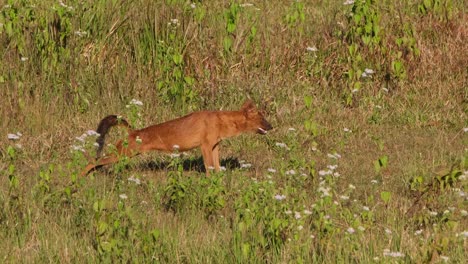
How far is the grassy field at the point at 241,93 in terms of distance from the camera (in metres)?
9.08

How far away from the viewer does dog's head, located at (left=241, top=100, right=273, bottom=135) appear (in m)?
10.8

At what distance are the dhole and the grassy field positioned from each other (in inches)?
8.7

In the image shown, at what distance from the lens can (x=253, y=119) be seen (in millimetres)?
10828

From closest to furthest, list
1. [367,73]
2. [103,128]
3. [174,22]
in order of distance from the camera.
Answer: [103,128]
[174,22]
[367,73]

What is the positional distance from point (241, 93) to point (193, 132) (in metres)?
1.78

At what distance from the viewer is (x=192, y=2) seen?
13.0 m

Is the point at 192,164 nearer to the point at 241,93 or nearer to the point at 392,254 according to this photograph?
the point at 241,93

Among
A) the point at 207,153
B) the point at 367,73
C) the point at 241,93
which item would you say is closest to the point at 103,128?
the point at 207,153

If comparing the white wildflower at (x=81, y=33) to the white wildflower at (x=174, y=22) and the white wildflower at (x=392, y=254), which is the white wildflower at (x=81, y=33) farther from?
the white wildflower at (x=392, y=254)

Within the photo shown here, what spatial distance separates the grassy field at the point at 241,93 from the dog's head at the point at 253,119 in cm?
32

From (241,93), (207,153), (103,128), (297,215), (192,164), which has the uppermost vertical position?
(297,215)

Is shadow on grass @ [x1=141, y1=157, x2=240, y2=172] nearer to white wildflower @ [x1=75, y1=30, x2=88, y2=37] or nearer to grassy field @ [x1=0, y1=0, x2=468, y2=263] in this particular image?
grassy field @ [x1=0, y1=0, x2=468, y2=263]

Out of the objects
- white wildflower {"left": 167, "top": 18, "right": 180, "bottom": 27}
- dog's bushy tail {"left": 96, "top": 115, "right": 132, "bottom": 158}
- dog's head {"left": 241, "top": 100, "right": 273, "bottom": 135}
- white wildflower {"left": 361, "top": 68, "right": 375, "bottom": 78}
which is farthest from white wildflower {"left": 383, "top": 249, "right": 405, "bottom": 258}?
white wildflower {"left": 167, "top": 18, "right": 180, "bottom": 27}

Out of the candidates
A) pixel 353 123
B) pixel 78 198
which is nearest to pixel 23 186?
pixel 78 198
